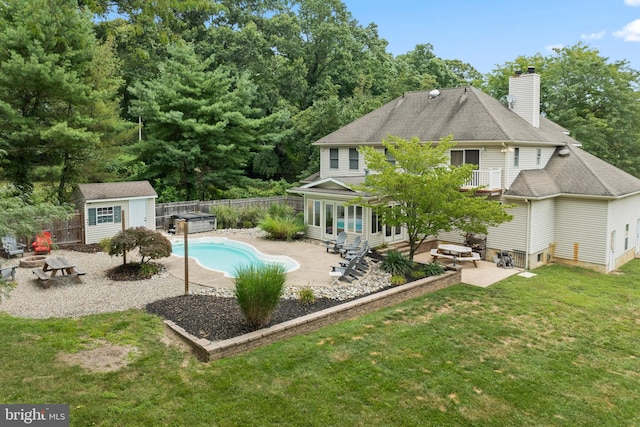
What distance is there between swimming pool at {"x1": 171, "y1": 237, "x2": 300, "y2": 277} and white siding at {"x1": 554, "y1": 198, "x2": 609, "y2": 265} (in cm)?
1099

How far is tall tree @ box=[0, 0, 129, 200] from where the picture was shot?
18188 millimetres

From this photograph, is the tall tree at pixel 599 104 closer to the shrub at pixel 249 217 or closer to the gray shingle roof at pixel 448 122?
the gray shingle roof at pixel 448 122

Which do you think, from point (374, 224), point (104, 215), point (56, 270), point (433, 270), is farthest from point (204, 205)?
point (433, 270)

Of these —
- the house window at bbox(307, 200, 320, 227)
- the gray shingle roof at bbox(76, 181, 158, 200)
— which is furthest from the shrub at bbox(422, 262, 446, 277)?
the gray shingle roof at bbox(76, 181, 158, 200)

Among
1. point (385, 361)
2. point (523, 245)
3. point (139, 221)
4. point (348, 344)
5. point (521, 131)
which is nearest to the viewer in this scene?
point (385, 361)

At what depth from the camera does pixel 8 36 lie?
707 inches

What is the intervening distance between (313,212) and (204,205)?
695 cm

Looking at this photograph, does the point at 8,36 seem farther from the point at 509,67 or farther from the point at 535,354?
the point at 509,67

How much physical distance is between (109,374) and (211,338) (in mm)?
1983

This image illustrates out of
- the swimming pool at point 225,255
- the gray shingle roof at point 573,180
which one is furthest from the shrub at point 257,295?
the gray shingle roof at point 573,180

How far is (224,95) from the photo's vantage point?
27.3m

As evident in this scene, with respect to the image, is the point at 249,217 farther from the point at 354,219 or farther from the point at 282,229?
the point at 354,219

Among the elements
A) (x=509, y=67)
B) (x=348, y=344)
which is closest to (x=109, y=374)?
(x=348, y=344)

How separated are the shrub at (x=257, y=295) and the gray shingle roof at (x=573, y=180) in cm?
1164
